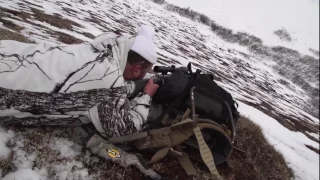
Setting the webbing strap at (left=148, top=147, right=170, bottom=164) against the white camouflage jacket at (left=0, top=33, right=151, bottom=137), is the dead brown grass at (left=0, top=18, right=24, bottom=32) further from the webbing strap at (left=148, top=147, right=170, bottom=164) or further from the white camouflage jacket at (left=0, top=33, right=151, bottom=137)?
the webbing strap at (left=148, top=147, right=170, bottom=164)

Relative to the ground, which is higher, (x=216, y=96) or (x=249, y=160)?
(x=216, y=96)

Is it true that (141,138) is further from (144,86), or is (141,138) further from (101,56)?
(101,56)

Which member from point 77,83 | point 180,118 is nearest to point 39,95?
point 77,83

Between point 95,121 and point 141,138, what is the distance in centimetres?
53

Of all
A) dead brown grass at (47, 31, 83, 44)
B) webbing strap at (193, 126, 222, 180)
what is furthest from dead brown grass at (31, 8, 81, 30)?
webbing strap at (193, 126, 222, 180)

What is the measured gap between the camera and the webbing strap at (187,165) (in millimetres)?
3000

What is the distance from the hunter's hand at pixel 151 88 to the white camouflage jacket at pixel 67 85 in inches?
19.2

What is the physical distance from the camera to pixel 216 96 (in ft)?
10.5

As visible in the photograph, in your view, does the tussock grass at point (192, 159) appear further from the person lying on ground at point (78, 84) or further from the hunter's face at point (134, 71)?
the hunter's face at point (134, 71)

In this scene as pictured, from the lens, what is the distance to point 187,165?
10.1ft

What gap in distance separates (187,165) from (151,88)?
93 cm

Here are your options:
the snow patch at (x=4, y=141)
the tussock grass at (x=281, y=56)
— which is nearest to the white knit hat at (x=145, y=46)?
the snow patch at (x=4, y=141)

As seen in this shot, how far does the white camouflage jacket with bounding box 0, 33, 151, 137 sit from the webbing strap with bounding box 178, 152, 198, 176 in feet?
2.58

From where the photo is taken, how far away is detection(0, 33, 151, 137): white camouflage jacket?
2289 mm
